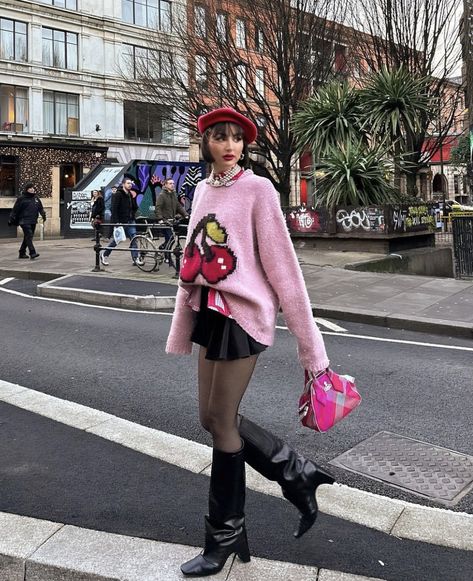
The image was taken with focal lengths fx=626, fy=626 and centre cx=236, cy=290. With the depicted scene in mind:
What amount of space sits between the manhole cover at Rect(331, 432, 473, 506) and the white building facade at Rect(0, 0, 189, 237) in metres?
29.2

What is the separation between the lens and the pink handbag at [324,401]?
8.50 feet

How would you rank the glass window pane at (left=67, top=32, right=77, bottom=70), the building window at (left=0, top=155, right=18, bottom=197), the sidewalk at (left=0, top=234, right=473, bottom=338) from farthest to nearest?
the glass window pane at (left=67, top=32, right=77, bottom=70), the building window at (left=0, top=155, right=18, bottom=197), the sidewalk at (left=0, top=234, right=473, bottom=338)

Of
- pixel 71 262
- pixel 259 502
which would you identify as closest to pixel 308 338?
pixel 259 502

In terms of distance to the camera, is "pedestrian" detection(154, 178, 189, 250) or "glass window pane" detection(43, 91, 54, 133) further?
"glass window pane" detection(43, 91, 54, 133)

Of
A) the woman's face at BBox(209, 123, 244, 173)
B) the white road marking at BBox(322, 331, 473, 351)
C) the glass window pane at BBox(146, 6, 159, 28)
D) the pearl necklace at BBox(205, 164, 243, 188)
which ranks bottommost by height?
the white road marking at BBox(322, 331, 473, 351)

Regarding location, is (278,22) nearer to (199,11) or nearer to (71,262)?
(199,11)

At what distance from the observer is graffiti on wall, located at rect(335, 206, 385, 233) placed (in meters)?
15.6

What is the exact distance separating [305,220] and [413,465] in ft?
43.7

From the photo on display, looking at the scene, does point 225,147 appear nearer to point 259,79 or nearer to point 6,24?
point 259,79

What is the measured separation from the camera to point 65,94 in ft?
115

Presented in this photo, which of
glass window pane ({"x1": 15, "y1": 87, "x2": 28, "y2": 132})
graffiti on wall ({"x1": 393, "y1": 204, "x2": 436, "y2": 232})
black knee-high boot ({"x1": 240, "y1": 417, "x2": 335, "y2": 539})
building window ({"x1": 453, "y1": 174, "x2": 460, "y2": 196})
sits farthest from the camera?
building window ({"x1": 453, "y1": 174, "x2": 460, "y2": 196})

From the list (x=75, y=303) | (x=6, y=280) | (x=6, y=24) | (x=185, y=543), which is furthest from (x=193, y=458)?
(x=6, y=24)

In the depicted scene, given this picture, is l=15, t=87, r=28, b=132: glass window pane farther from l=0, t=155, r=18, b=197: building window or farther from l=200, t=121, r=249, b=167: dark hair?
l=200, t=121, r=249, b=167: dark hair

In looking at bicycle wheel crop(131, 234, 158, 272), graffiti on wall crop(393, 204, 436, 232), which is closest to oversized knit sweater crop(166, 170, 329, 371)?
bicycle wheel crop(131, 234, 158, 272)
